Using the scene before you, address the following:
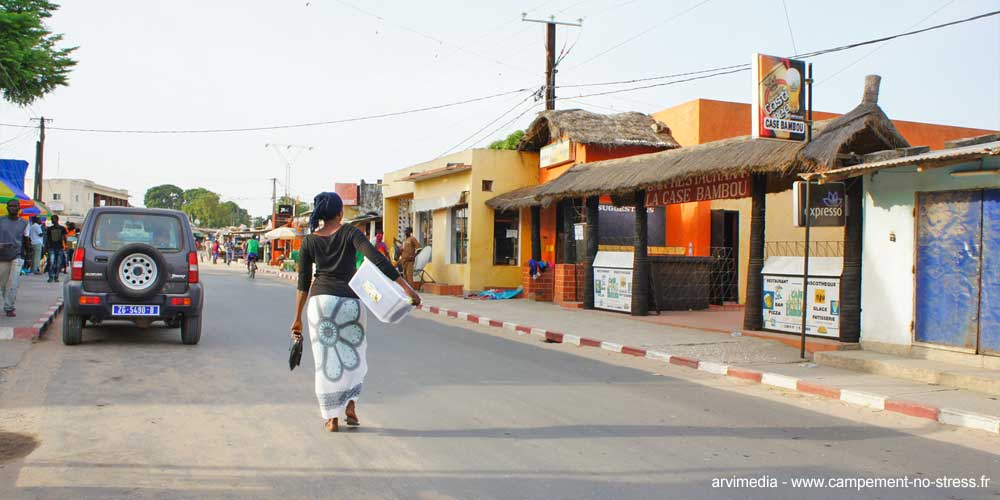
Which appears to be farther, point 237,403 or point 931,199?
point 931,199

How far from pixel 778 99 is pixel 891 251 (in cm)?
298

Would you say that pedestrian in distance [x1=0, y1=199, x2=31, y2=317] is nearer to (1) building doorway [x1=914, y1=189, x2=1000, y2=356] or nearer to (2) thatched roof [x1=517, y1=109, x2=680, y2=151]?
(1) building doorway [x1=914, y1=189, x2=1000, y2=356]

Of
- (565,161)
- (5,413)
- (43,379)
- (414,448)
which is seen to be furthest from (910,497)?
(565,161)

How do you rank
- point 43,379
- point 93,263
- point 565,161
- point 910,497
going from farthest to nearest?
1. point 565,161
2. point 93,263
3. point 43,379
4. point 910,497

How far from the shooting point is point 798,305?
12.2 m

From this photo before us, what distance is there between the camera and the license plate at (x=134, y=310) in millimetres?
10078

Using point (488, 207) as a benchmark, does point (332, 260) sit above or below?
below

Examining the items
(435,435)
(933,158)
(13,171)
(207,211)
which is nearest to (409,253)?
(13,171)

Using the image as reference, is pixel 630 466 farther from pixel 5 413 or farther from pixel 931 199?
pixel 931 199

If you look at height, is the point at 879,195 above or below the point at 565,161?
below

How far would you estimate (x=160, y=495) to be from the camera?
14.5ft

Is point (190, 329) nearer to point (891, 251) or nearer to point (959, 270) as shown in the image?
point (891, 251)

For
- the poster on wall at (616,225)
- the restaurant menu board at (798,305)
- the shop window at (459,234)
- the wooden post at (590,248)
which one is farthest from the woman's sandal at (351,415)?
the shop window at (459,234)

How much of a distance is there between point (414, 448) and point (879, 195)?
837cm
